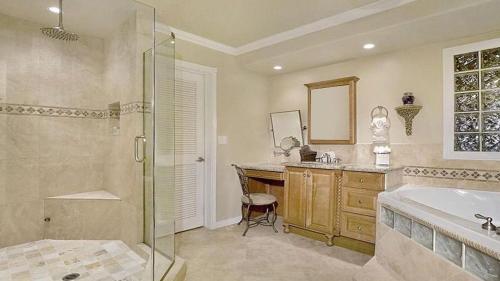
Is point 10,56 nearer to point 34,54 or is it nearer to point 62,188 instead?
point 34,54

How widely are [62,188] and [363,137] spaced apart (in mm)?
3537

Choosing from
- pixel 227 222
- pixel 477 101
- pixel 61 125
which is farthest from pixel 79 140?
pixel 477 101

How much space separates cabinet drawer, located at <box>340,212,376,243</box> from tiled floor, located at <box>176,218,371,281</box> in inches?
6.9

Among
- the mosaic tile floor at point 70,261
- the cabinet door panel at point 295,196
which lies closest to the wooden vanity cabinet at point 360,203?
the cabinet door panel at point 295,196

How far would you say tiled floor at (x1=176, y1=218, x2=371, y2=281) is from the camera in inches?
91.0

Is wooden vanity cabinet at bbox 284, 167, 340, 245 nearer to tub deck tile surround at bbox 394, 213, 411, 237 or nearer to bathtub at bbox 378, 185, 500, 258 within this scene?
bathtub at bbox 378, 185, 500, 258

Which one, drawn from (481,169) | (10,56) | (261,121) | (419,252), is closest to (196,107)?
(261,121)

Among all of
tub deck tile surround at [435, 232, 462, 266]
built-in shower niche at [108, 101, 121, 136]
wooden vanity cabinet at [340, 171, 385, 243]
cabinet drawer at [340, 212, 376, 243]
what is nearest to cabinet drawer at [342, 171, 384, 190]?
wooden vanity cabinet at [340, 171, 385, 243]

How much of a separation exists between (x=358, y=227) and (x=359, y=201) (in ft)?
0.87

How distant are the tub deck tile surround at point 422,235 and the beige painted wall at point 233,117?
2362mm

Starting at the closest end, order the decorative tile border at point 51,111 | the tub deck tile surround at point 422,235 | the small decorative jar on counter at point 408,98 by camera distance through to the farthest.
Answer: the tub deck tile surround at point 422,235 → the decorative tile border at point 51,111 → the small decorative jar on counter at point 408,98

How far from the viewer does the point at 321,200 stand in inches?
119

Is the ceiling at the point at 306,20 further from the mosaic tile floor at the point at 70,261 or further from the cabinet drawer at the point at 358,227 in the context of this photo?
the mosaic tile floor at the point at 70,261

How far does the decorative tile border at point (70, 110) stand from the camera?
2670mm
